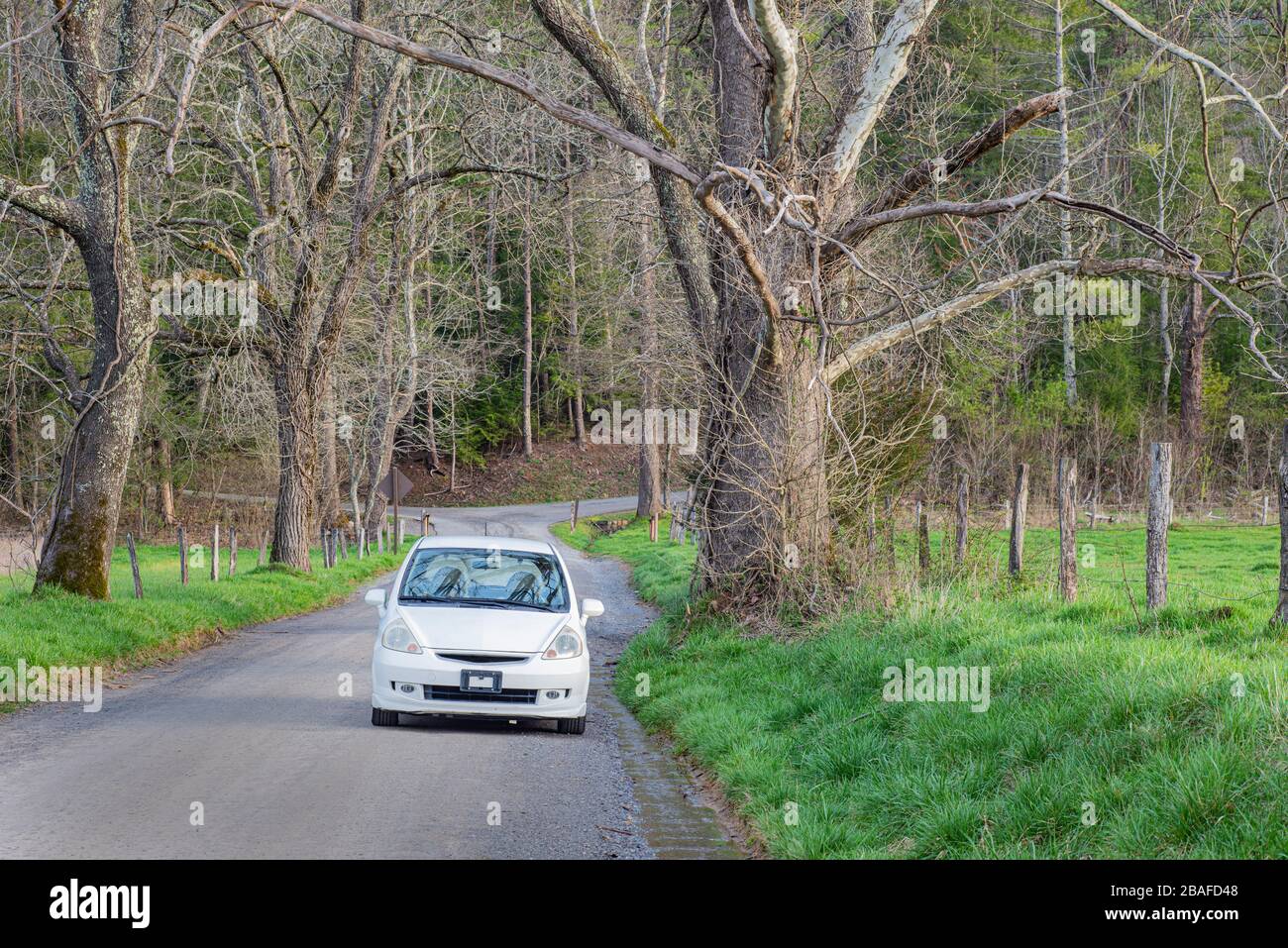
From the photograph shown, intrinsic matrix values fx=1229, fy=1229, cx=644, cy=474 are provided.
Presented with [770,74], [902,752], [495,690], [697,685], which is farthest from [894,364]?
[902,752]

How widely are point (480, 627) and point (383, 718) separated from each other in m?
1.20

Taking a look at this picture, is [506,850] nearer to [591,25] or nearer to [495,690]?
[495,690]

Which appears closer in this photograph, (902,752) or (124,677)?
(902,752)

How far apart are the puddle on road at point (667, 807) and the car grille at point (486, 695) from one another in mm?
952

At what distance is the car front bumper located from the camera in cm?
1049

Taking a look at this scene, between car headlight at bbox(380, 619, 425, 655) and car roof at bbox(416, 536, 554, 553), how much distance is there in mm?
1425

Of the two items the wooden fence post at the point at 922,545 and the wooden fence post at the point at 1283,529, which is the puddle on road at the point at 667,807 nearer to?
the wooden fence post at the point at 1283,529

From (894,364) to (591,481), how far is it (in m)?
56.8

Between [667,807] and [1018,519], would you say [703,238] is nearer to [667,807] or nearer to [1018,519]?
[1018,519]


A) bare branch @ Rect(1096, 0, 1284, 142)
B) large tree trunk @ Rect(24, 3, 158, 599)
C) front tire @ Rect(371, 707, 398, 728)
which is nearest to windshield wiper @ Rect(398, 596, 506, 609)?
front tire @ Rect(371, 707, 398, 728)

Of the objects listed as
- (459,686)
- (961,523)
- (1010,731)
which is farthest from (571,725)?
(961,523)

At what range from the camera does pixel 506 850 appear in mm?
6758

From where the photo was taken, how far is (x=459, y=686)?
10547 millimetres

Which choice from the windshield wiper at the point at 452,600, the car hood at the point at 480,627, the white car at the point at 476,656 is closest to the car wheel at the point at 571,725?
the white car at the point at 476,656
